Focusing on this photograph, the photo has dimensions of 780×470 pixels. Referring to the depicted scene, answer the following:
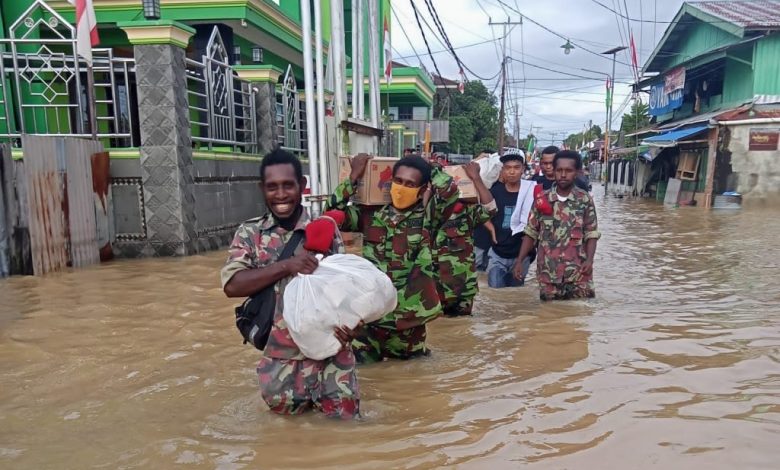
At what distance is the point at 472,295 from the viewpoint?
16.9 feet

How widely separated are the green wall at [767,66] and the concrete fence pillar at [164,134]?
16770 millimetres

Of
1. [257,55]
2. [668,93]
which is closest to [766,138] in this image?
[668,93]

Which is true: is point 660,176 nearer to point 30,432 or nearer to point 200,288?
point 200,288

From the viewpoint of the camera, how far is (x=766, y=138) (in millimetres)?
17625

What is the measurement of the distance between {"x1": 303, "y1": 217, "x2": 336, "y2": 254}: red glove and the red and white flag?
243 inches

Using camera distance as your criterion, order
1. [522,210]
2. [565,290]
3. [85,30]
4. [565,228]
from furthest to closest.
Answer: [85,30] → [522,210] → [565,290] → [565,228]

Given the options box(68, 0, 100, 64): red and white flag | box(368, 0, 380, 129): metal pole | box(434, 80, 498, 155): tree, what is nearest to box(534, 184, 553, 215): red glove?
box(368, 0, 380, 129): metal pole

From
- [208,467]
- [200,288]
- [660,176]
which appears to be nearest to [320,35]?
[200,288]

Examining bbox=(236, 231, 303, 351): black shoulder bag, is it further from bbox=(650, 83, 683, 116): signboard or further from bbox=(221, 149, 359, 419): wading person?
bbox=(650, 83, 683, 116): signboard

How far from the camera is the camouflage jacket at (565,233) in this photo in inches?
204

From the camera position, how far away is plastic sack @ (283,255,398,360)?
8.47 feet

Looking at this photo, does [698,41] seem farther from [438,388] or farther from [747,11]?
[438,388]

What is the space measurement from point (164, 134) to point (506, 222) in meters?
4.71

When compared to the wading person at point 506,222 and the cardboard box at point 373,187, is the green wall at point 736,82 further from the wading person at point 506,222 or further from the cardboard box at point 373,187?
the cardboard box at point 373,187
